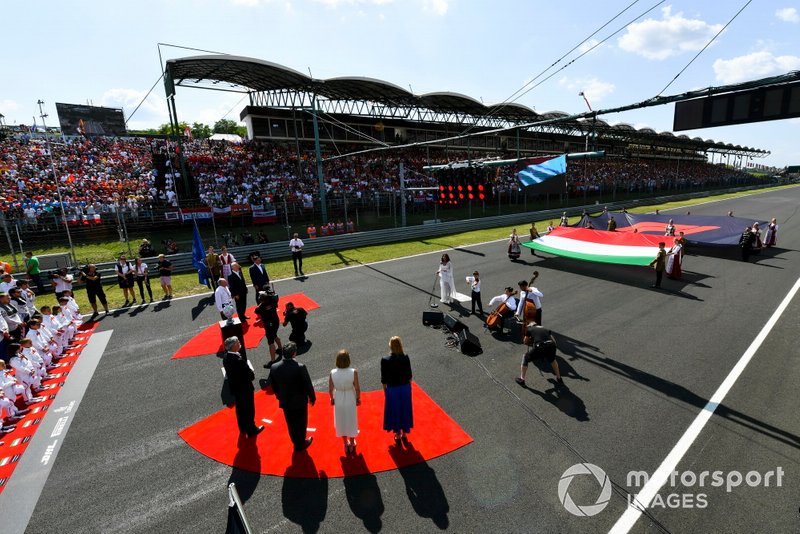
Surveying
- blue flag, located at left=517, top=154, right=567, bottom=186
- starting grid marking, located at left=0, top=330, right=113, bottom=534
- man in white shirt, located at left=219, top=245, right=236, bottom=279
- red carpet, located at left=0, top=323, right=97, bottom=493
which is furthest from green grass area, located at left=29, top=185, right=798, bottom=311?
blue flag, located at left=517, top=154, right=567, bottom=186

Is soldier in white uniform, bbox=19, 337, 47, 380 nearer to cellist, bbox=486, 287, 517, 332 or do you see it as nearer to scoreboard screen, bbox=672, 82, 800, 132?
cellist, bbox=486, 287, 517, 332

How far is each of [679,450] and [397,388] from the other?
4393mm

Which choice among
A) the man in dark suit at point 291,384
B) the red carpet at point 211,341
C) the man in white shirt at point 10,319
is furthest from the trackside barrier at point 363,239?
the man in dark suit at point 291,384

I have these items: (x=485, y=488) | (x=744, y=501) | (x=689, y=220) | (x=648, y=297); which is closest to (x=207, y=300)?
(x=485, y=488)

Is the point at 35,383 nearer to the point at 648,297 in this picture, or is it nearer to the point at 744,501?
the point at 744,501

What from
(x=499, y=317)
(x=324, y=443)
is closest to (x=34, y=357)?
(x=324, y=443)

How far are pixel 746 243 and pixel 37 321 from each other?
25297mm

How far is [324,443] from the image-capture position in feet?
19.2

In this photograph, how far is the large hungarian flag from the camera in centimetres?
1458

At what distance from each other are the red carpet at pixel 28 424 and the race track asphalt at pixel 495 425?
0.62 meters

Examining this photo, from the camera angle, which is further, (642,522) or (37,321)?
(37,321)

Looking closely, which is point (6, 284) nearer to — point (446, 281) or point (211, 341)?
point (211, 341)

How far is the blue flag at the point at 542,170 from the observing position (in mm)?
14141

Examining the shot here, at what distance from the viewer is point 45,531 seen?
4.52 m
